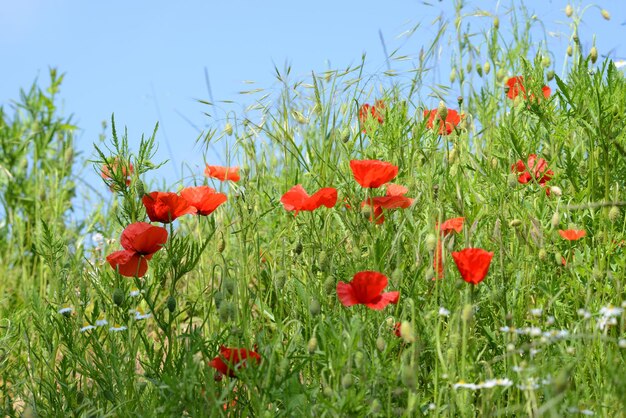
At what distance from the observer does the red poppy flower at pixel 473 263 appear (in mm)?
1695

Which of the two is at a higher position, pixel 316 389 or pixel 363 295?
pixel 363 295

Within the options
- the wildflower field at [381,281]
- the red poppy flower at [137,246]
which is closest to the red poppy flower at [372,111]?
the wildflower field at [381,281]

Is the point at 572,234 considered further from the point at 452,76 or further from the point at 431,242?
the point at 452,76

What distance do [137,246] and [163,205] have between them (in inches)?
4.7

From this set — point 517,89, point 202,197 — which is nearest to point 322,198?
point 202,197

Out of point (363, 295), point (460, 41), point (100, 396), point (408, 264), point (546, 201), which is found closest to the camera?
point (363, 295)

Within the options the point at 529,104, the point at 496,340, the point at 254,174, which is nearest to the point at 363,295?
the point at 496,340

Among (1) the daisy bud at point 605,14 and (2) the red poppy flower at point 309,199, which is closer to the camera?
(2) the red poppy flower at point 309,199

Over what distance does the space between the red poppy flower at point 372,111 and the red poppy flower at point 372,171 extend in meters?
0.62

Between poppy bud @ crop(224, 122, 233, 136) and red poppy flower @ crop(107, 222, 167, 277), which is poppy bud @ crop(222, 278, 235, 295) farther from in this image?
poppy bud @ crop(224, 122, 233, 136)

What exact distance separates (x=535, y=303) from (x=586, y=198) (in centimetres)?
34

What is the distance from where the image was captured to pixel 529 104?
2596mm

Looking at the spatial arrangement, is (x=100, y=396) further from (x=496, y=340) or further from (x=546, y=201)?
(x=546, y=201)

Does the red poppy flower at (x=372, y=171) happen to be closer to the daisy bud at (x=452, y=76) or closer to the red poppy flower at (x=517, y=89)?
the red poppy flower at (x=517, y=89)
